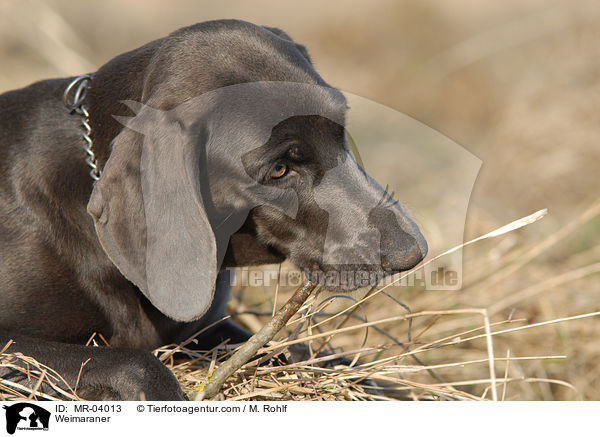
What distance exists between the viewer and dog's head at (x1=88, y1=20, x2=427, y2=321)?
7.34 ft

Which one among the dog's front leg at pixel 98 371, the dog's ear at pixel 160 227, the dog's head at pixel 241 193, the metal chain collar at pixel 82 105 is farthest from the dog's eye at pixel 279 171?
the dog's front leg at pixel 98 371

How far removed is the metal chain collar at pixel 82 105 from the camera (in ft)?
8.06

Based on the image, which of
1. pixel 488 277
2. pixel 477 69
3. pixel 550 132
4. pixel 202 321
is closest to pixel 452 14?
pixel 477 69

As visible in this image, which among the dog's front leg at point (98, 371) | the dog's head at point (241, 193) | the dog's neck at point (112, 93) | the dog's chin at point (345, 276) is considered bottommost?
the dog's front leg at point (98, 371)

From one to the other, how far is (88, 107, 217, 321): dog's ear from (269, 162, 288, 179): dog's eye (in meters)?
0.26

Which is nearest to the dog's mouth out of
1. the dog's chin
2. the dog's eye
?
the dog's chin

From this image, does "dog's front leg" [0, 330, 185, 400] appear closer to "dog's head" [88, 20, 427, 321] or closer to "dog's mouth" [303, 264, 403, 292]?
"dog's head" [88, 20, 427, 321]

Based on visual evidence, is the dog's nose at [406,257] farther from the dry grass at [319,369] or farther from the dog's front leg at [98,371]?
the dog's front leg at [98,371]

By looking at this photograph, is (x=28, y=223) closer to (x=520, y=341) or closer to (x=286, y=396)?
(x=286, y=396)

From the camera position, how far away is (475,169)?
3.16 meters

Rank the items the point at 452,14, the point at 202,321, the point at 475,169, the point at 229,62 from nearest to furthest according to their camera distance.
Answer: the point at 229,62 < the point at 202,321 < the point at 475,169 < the point at 452,14

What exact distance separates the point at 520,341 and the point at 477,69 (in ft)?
22.9

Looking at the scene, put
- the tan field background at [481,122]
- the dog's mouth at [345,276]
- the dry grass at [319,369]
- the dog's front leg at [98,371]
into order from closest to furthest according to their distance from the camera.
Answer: the dog's front leg at [98,371] → the dry grass at [319,369] → the dog's mouth at [345,276] → the tan field background at [481,122]

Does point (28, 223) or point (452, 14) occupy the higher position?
point (452, 14)
